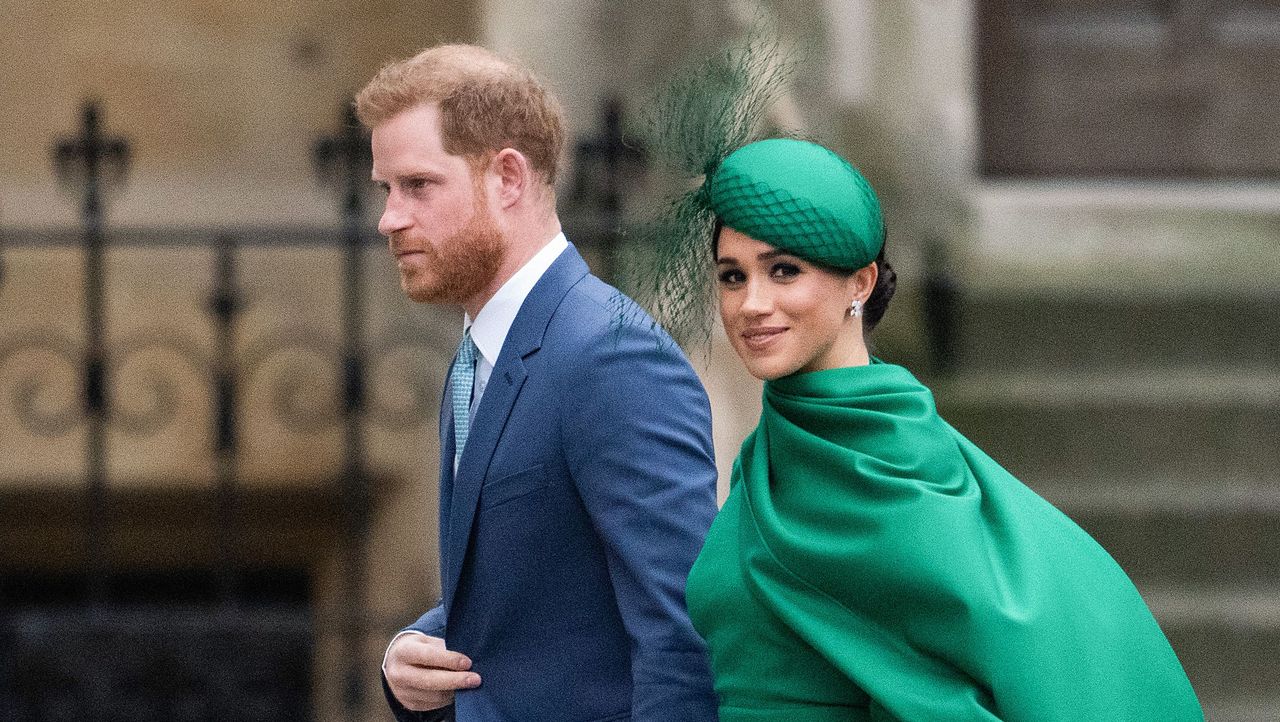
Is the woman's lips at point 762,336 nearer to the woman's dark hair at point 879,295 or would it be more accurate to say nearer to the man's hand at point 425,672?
the woman's dark hair at point 879,295

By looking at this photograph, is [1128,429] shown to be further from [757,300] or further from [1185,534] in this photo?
[757,300]

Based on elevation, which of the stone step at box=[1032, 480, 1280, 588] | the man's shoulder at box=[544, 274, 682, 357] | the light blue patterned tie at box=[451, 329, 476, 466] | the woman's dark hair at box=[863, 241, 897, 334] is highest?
the woman's dark hair at box=[863, 241, 897, 334]

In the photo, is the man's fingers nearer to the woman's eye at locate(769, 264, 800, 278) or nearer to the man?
the man

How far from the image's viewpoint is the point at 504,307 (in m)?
2.58

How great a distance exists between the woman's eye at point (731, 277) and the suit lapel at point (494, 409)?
35 centimetres

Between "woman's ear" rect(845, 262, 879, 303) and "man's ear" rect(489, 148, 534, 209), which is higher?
"man's ear" rect(489, 148, 534, 209)

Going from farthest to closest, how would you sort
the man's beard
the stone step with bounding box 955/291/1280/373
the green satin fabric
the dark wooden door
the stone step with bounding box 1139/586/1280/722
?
1. the dark wooden door
2. the stone step with bounding box 955/291/1280/373
3. the stone step with bounding box 1139/586/1280/722
4. the man's beard
5. the green satin fabric

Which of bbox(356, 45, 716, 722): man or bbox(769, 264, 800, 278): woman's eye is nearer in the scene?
bbox(769, 264, 800, 278): woman's eye

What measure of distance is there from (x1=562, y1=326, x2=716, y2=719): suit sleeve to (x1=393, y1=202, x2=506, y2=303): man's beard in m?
0.17

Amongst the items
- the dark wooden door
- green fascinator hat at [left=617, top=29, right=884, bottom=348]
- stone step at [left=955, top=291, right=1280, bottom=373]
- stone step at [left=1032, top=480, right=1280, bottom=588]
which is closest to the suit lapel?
green fascinator hat at [left=617, top=29, right=884, bottom=348]

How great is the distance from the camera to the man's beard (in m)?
2.49

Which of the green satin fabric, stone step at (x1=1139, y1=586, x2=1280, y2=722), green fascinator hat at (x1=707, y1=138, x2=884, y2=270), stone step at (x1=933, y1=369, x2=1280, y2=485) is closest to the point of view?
the green satin fabric

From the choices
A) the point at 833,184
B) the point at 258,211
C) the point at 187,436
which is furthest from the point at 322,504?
the point at 833,184

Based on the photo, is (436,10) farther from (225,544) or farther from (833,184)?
(833,184)
